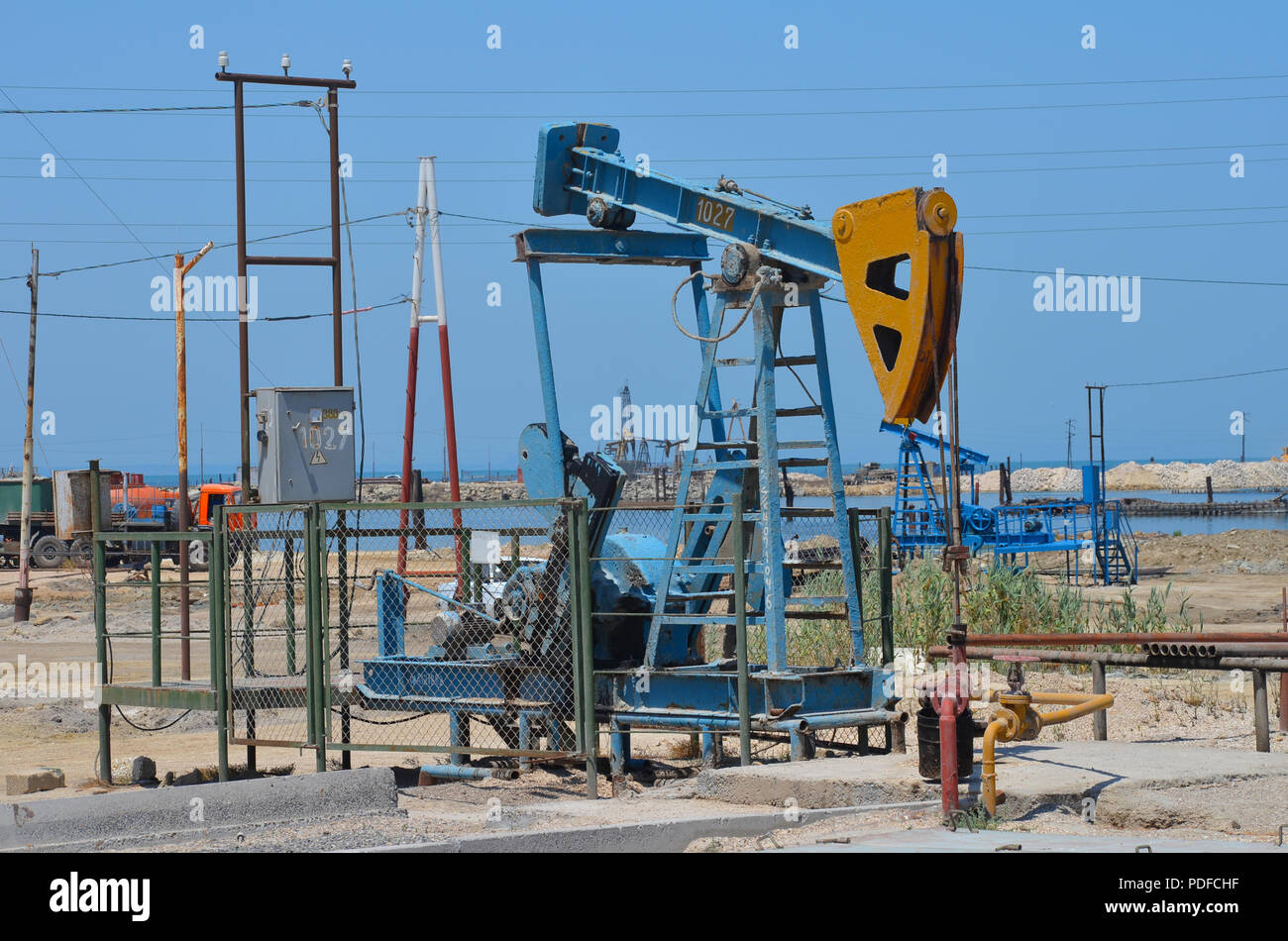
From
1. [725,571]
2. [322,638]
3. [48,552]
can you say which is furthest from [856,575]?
[48,552]

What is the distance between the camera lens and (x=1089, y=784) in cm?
809

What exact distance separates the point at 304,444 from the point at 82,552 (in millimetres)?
28890

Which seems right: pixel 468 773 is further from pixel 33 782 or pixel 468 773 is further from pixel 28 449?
pixel 28 449

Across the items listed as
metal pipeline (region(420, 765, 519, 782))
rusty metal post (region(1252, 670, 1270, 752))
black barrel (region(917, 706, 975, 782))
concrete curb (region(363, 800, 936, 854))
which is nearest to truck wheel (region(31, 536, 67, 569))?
metal pipeline (region(420, 765, 519, 782))

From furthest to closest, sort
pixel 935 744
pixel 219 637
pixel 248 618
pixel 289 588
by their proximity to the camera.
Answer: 1. pixel 248 618
2. pixel 289 588
3. pixel 219 637
4. pixel 935 744

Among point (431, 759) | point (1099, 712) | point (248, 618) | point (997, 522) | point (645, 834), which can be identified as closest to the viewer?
point (645, 834)

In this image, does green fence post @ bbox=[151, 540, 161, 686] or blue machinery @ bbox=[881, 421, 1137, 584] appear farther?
blue machinery @ bbox=[881, 421, 1137, 584]

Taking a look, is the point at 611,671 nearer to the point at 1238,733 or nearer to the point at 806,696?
the point at 806,696

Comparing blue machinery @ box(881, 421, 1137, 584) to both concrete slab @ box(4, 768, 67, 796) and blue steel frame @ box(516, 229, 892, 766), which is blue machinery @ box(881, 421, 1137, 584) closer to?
blue steel frame @ box(516, 229, 892, 766)

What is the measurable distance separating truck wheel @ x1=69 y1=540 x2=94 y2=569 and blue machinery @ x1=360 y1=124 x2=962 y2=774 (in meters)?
29.6

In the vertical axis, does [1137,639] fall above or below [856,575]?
below

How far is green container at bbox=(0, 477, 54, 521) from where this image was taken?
4297 centimetres

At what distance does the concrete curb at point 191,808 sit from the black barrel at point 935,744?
10.3 feet

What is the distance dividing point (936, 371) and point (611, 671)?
12.8ft
